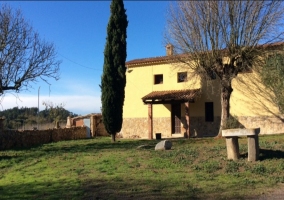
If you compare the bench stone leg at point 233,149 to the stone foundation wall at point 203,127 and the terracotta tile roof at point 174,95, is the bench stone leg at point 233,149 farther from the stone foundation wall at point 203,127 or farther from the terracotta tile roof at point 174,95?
the stone foundation wall at point 203,127

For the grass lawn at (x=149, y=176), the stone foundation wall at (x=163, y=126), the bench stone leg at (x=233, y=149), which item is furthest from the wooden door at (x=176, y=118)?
the bench stone leg at (x=233, y=149)

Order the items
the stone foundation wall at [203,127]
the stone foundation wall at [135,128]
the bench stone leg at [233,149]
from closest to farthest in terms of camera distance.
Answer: the bench stone leg at [233,149] < the stone foundation wall at [203,127] < the stone foundation wall at [135,128]

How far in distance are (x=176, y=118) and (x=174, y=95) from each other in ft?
9.08

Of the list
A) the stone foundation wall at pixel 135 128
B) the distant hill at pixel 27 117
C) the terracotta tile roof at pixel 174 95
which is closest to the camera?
the terracotta tile roof at pixel 174 95

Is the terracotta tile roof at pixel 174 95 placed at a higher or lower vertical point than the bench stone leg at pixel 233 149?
higher

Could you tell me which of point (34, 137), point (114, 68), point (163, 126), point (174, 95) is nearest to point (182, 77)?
point (174, 95)

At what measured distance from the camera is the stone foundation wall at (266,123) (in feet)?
72.4

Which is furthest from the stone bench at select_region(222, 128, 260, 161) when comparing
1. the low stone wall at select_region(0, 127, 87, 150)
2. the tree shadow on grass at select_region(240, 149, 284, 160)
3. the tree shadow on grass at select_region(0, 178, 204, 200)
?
the low stone wall at select_region(0, 127, 87, 150)

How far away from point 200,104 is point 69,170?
614 inches

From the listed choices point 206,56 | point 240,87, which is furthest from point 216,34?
point 240,87

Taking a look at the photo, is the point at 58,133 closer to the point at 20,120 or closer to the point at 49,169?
the point at 49,169

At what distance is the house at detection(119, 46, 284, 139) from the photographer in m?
22.7

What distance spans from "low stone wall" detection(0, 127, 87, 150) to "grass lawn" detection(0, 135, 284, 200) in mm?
7625

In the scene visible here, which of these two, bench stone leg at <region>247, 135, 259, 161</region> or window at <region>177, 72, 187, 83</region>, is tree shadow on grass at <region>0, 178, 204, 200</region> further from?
window at <region>177, 72, 187, 83</region>
